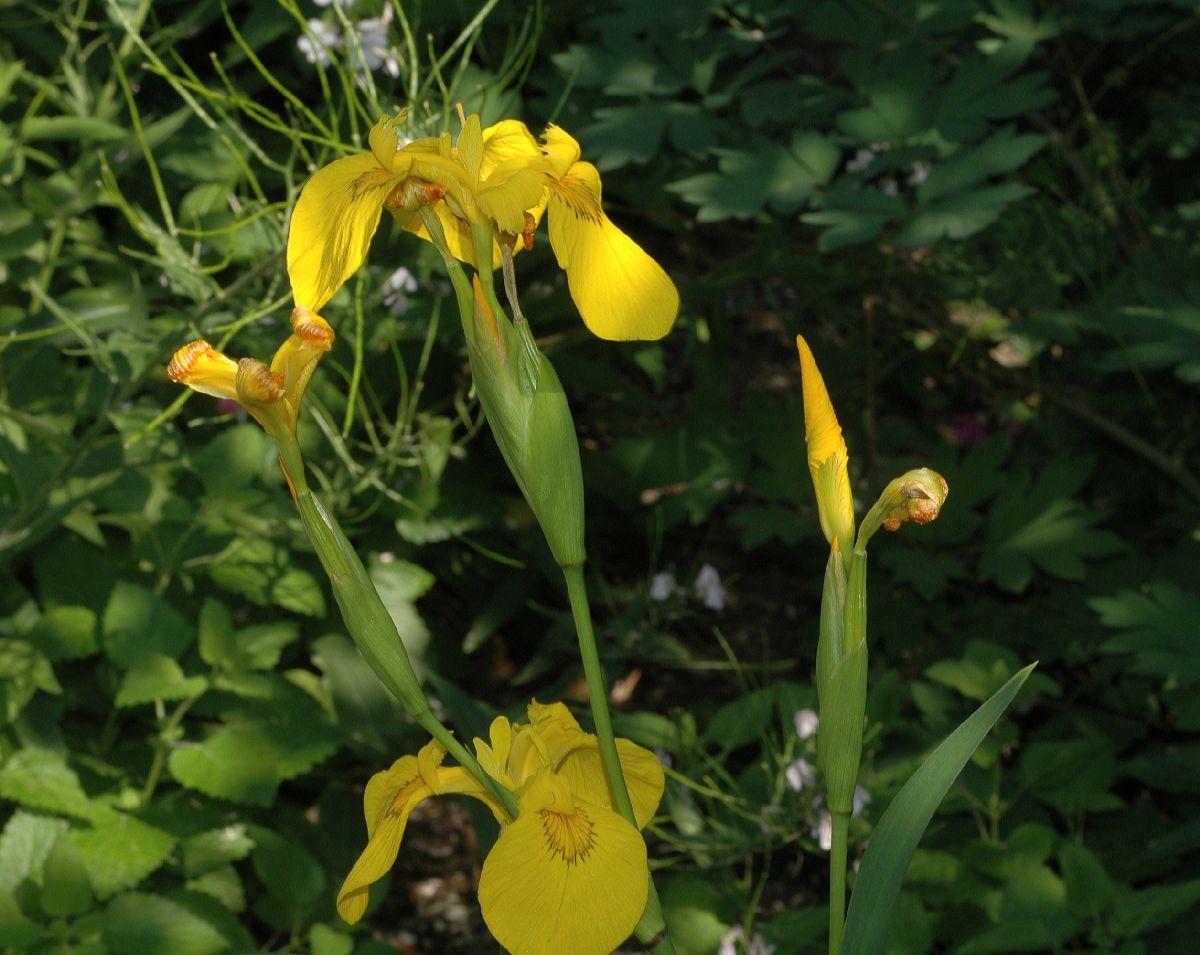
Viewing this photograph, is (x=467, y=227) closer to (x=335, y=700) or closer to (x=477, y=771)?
(x=477, y=771)

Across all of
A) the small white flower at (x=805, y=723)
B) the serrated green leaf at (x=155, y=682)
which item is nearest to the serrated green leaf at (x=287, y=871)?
the serrated green leaf at (x=155, y=682)

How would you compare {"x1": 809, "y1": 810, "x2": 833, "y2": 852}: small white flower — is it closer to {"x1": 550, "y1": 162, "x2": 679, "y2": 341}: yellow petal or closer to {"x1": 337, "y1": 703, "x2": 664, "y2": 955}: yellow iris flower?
{"x1": 337, "y1": 703, "x2": 664, "y2": 955}: yellow iris flower

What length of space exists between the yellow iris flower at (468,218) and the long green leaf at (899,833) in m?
0.23

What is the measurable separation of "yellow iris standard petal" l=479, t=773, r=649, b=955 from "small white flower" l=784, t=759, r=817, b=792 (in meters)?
0.85

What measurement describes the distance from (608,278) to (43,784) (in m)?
1.07

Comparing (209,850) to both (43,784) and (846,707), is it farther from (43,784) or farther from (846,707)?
(846,707)

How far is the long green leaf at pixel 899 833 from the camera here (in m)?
0.62

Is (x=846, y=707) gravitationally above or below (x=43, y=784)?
above

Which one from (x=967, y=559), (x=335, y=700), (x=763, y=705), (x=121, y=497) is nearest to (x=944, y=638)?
(x=967, y=559)

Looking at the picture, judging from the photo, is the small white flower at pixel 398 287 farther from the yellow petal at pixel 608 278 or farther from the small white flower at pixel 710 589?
the yellow petal at pixel 608 278

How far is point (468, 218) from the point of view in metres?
0.63

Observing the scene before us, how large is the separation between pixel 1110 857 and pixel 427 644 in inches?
36.3

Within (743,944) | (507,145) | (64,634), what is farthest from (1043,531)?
(507,145)

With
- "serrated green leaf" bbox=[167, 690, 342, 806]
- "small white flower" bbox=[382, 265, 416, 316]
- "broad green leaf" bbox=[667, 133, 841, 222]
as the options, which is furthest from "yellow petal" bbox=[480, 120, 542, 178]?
"small white flower" bbox=[382, 265, 416, 316]
